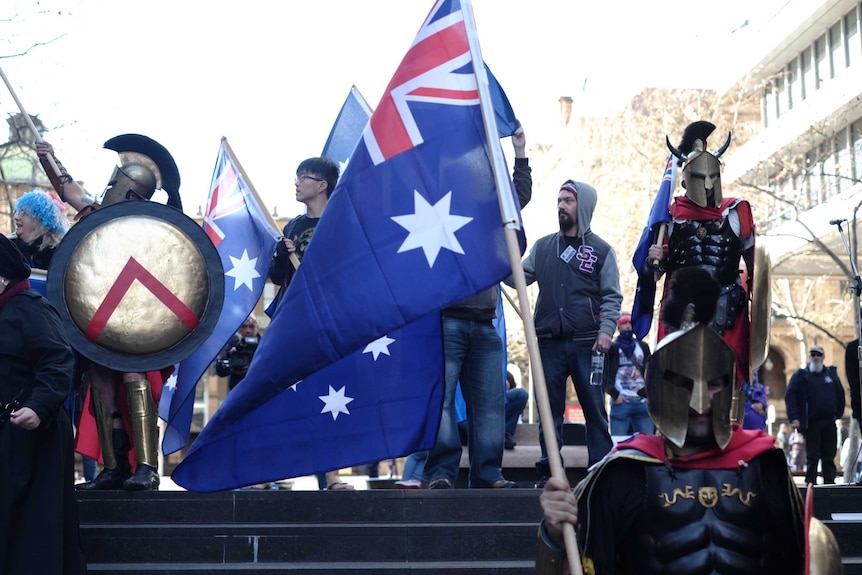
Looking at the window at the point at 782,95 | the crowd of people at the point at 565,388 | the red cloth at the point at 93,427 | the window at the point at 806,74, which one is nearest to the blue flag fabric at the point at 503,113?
the crowd of people at the point at 565,388

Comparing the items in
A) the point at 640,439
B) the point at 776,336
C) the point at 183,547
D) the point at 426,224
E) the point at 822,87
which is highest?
the point at 822,87

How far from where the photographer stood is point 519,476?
11.1 meters

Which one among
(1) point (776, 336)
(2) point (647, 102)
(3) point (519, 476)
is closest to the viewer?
(3) point (519, 476)

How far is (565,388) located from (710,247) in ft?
4.70

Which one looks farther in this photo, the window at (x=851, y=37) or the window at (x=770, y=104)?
the window at (x=770, y=104)

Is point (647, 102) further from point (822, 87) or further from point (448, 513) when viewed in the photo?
point (448, 513)

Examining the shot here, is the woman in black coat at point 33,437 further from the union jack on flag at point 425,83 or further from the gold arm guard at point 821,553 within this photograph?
the gold arm guard at point 821,553

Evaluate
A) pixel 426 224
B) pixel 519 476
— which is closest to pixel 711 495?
pixel 426 224

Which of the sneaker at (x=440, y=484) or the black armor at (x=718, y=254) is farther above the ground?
the black armor at (x=718, y=254)

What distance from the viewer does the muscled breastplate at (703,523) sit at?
420 centimetres

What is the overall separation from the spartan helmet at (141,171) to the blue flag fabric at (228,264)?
74cm

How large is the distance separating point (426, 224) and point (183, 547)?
114 inches

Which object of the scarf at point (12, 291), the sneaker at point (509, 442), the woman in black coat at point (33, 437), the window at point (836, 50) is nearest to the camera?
the woman in black coat at point (33, 437)

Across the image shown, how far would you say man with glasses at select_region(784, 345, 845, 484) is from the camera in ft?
48.7
